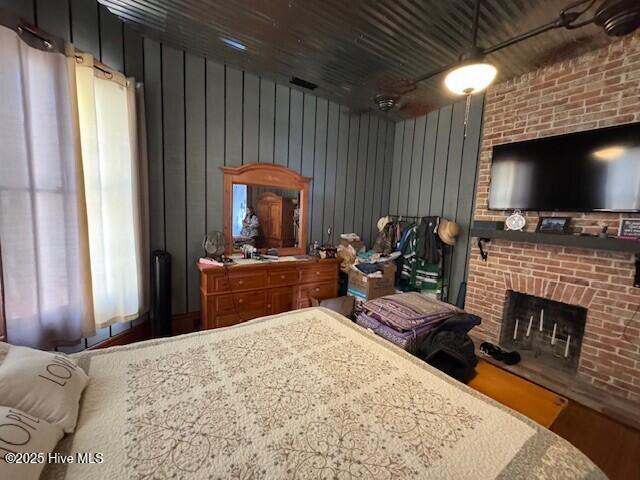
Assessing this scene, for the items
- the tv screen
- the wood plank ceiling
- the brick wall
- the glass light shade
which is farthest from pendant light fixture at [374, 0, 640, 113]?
the tv screen

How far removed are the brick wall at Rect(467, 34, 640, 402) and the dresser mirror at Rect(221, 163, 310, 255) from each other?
220 centimetres

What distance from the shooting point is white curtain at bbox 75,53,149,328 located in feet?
6.34

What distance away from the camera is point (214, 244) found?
9.23ft

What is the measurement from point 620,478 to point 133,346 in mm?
2701

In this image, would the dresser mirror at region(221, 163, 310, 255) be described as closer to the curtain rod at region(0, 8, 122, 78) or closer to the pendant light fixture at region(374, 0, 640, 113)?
the curtain rod at region(0, 8, 122, 78)

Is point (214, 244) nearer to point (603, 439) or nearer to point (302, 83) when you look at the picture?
point (302, 83)

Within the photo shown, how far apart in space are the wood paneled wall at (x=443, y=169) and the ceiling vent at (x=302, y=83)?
1640 mm

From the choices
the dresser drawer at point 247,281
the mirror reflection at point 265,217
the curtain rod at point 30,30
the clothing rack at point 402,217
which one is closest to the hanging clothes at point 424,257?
the clothing rack at point 402,217

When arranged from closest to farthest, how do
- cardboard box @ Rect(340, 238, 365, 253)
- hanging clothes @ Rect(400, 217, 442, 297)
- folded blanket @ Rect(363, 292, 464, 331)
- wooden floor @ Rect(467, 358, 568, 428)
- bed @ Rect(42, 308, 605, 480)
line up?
bed @ Rect(42, 308, 605, 480), wooden floor @ Rect(467, 358, 568, 428), folded blanket @ Rect(363, 292, 464, 331), hanging clothes @ Rect(400, 217, 442, 297), cardboard box @ Rect(340, 238, 365, 253)

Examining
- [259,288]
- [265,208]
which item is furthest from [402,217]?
[259,288]

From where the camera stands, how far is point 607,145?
84.0 inches

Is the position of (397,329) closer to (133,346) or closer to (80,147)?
(133,346)

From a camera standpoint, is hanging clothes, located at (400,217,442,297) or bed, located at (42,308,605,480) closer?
bed, located at (42,308,605,480)

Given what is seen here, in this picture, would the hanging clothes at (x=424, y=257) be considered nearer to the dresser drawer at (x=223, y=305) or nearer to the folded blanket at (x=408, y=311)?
the folded blanket at (x=408, y=311)
